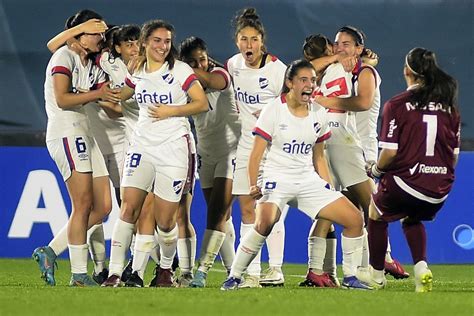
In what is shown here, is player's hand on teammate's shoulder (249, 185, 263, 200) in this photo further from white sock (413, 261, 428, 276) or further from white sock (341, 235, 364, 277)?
white sock (413, 261, 428, 276)

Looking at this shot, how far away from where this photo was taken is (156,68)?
9664 mm

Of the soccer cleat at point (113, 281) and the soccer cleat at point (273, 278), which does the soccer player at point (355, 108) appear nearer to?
the soccer cleat at point (273, 278)

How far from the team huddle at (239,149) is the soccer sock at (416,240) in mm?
10

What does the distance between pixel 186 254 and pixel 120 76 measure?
1437 mm

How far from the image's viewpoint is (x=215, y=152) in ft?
34.3

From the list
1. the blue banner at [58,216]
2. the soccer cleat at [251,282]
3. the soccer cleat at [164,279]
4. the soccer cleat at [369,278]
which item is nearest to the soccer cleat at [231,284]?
the soccer cleat at [251,282]

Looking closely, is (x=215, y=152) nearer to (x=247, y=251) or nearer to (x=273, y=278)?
(x=273, y=278)

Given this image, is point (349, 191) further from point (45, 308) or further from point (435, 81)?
point (45, 308)

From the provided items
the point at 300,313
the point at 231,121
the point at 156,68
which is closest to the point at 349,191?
the point at 231,121

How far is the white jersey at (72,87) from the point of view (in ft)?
32.9

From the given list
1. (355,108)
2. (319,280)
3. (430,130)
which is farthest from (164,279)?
(430,130)

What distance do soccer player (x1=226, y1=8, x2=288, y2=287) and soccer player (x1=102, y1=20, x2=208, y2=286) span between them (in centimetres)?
60

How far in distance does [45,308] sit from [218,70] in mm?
2835

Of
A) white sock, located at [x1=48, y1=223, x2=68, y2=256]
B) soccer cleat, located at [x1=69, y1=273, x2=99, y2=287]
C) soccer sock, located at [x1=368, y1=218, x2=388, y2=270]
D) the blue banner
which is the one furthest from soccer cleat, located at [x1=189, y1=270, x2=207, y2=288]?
the blue banner
